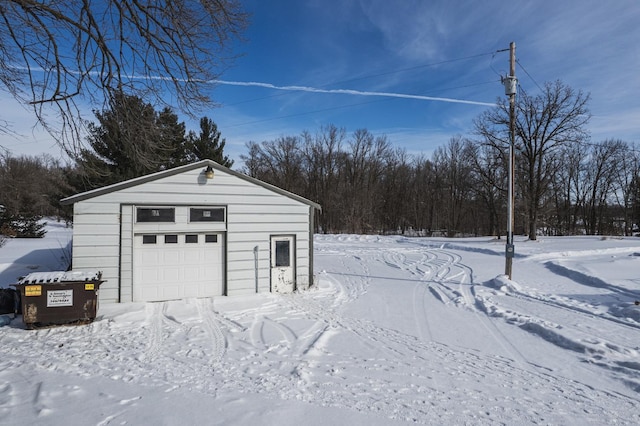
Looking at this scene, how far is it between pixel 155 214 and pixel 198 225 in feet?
3.44

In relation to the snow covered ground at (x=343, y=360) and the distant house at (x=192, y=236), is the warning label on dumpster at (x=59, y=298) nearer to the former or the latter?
the snow covered ground at (x=343, y=360)

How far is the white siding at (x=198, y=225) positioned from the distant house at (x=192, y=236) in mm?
21

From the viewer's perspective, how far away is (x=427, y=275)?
43.0 ft

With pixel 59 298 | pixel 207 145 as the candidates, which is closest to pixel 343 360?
pixel 59 298

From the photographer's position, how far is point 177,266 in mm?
9430

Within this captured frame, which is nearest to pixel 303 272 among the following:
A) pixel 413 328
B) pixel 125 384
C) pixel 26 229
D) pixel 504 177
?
pixel 413 328

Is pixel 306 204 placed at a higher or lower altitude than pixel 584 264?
higher

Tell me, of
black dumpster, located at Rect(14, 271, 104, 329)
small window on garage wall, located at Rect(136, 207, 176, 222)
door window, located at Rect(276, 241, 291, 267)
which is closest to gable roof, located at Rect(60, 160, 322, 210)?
small window on garage wall, located at Rect(136, 207, 176, 222)

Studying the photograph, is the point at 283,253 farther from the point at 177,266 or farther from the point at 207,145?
the point at 207,145

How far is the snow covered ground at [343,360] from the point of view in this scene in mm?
3842

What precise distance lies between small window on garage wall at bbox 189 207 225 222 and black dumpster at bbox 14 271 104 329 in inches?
106

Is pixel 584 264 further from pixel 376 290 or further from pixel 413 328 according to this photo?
pixel 413 328

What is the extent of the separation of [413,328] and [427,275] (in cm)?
638

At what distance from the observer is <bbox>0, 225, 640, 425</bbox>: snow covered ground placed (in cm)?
384
